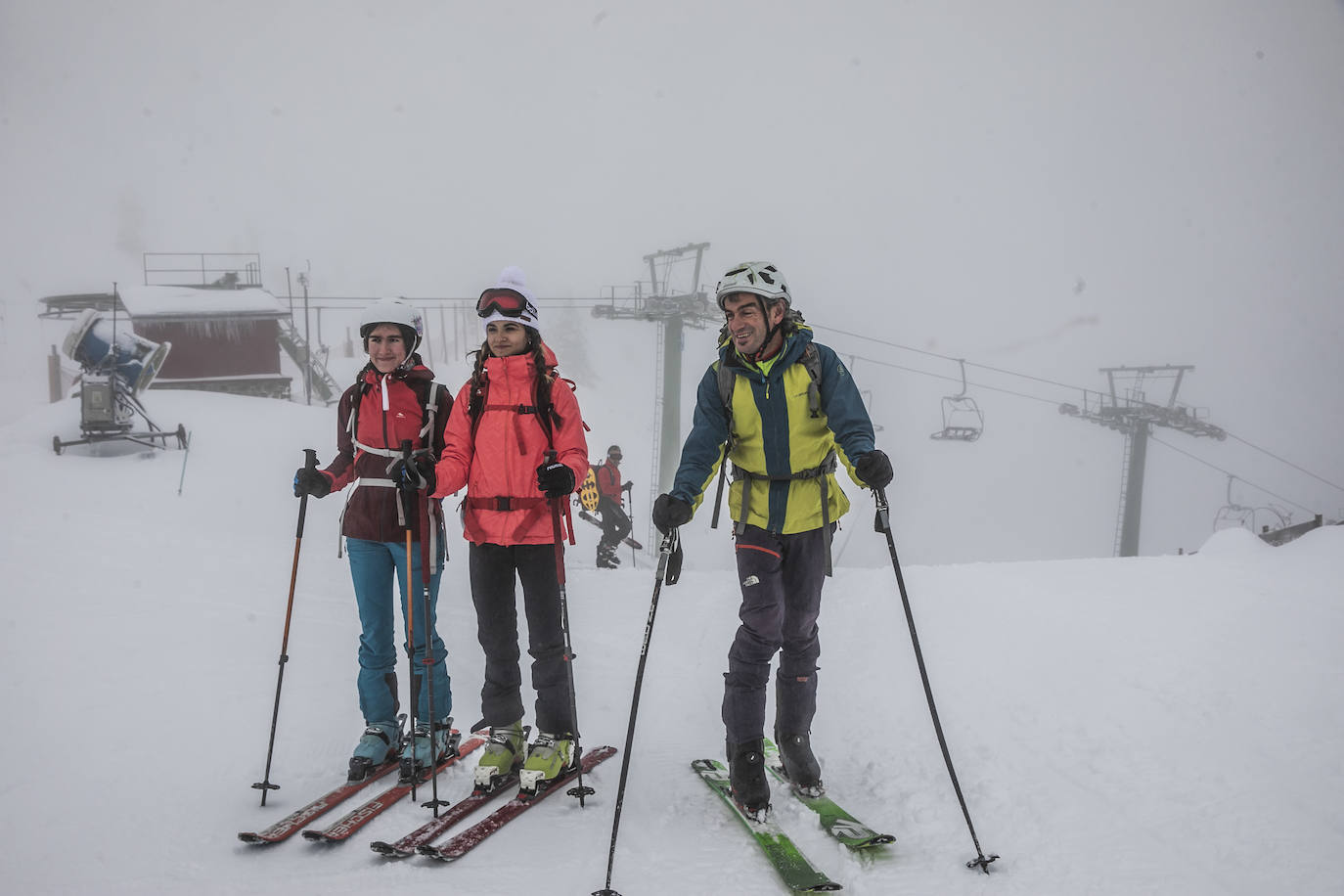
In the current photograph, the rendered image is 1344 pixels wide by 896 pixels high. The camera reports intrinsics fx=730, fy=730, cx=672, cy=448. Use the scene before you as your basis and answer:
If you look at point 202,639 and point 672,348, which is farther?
point 672,348

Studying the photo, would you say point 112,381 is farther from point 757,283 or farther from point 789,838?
point 789,838

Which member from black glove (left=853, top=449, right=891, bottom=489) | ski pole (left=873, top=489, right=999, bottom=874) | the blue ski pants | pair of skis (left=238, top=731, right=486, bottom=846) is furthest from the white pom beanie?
pair of skis (left=238, top=731, right=486, bottom=846)

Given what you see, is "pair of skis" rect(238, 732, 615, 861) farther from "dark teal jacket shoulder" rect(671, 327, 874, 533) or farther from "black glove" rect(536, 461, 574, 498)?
"dark teal jacket shoulder" rect(671, 327, 874, 533)

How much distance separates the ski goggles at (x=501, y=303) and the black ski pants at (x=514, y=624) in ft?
3.67

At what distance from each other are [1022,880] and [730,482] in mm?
1933

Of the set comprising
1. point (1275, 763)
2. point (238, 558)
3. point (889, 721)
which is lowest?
point (238, 558)

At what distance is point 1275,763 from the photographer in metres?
3.44

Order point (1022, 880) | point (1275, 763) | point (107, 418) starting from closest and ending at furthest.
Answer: point (1022, 880), point (1275, 763), point (107, 418)

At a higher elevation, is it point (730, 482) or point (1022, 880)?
point (730, 482)

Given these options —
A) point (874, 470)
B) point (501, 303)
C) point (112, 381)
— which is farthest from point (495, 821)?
point (112, 381)

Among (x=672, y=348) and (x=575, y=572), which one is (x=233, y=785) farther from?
(x=672, y=348)

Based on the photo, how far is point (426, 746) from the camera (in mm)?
3613

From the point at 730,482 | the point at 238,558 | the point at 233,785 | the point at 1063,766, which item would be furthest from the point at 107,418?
the point at 1063,766

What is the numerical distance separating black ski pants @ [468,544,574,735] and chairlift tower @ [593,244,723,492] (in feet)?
58.2
